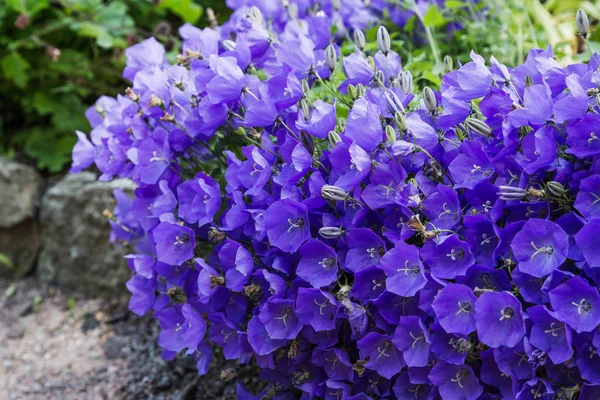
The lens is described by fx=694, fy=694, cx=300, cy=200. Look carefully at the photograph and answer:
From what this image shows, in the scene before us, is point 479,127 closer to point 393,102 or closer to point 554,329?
point 393,102

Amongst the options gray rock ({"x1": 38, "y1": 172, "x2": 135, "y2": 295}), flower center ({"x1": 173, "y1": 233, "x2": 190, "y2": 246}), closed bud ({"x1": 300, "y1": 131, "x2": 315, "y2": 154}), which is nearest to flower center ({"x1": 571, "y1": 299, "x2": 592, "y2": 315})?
closed bud ({"x1": 300, "y1": 131, "x2": 315, "y2": 154})

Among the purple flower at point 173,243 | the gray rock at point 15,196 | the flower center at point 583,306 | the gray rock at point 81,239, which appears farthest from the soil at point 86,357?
the flower center at point 583,306

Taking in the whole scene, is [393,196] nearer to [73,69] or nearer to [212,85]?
[212,85]

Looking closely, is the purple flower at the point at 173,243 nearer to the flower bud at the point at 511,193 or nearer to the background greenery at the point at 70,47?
the flower bud at the point at 511,193

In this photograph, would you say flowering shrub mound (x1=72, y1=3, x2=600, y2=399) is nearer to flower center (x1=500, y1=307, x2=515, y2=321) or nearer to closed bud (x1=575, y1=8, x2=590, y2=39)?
flower center (x1=500, y1=307, x2=515, y2=321)

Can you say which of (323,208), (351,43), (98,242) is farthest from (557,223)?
(98,242)
